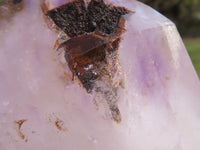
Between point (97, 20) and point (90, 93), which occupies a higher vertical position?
point (97, 20)

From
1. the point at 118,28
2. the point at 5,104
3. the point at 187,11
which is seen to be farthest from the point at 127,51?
the point at 187,11

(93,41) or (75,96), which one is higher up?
(93,41)

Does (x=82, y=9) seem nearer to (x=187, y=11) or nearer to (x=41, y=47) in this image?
(x=41, y=47)
